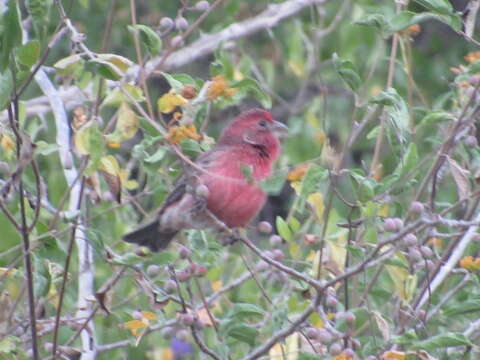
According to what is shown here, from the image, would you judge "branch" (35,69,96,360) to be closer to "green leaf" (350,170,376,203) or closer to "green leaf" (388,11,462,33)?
"green leaf" (350,170,376,203)

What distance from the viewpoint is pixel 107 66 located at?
362 centimetres

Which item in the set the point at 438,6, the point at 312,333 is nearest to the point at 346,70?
the point at 438,6

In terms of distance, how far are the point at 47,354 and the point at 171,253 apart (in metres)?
0.79

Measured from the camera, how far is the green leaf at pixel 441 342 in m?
3.68

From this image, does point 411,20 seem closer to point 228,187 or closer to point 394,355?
point 394,355

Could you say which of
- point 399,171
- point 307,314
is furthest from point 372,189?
point 307,314

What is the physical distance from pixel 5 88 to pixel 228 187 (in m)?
1.64

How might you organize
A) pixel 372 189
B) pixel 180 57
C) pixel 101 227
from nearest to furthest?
pixel 372 189 → pixel 101 227 → pixel 180 57

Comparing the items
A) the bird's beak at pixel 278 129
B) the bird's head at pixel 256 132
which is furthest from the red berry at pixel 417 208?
the bird's beak at pixel 278 129

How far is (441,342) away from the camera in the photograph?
12.2ft

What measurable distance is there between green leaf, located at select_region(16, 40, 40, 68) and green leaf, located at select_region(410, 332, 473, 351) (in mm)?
1502

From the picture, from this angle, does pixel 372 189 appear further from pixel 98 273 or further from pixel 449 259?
pixel 98 273

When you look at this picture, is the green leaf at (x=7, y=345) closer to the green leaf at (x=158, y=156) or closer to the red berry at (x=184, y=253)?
the red berry at (x=184, y=253)

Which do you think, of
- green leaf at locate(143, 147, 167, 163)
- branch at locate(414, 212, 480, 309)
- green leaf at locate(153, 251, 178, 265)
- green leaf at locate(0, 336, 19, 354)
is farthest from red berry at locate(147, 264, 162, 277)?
branch at locate(414, 212, 480, 309)
